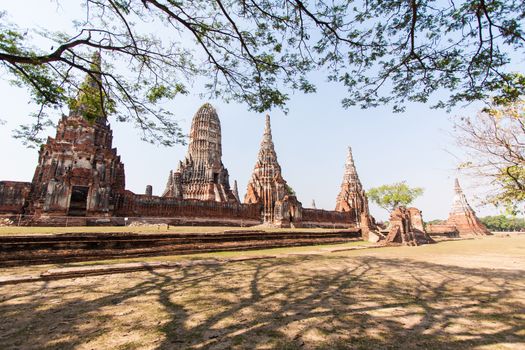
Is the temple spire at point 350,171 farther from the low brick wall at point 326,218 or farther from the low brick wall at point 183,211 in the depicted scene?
the low brick wall at point 183,211

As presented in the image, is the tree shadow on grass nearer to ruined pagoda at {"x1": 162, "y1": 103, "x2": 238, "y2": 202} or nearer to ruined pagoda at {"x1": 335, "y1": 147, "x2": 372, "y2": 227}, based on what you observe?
ruined pagoda at {"x1": 162, "y1": 103, "x2": 238, "y2": 202}

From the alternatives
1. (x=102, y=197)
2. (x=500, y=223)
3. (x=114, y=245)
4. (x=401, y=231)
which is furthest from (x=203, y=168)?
(x=500, y=223)

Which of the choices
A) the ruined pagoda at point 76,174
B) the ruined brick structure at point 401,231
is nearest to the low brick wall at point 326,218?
the ruined brick structure at point 401,231

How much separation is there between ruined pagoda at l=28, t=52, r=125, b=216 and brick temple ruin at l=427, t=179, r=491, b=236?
34.9 meters

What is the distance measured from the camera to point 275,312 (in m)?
2.28

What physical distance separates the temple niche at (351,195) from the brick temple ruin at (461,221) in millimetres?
8442

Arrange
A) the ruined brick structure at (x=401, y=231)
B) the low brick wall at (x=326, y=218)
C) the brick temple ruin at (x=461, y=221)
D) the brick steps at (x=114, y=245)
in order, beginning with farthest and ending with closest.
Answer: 1. the brick temple ruin at (x=461, y=221)
2. the low brick wall at (x=326, y=218)
3. the ruined brick structure at (x=401, y=231)
4. the brick steps at (x=114, y=245)

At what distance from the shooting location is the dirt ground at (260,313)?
171cm

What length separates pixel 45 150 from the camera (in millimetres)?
15672

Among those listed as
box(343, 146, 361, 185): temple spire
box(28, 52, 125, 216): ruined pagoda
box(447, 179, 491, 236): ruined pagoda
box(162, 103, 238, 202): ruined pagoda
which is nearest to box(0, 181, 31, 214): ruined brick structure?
box(28, 52, 125, 216): ruined pagoda

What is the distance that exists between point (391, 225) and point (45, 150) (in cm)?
2235

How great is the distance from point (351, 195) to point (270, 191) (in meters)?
14.4

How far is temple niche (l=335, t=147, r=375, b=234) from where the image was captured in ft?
107

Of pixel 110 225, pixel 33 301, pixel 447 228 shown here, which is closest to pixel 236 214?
pixel 110 225
